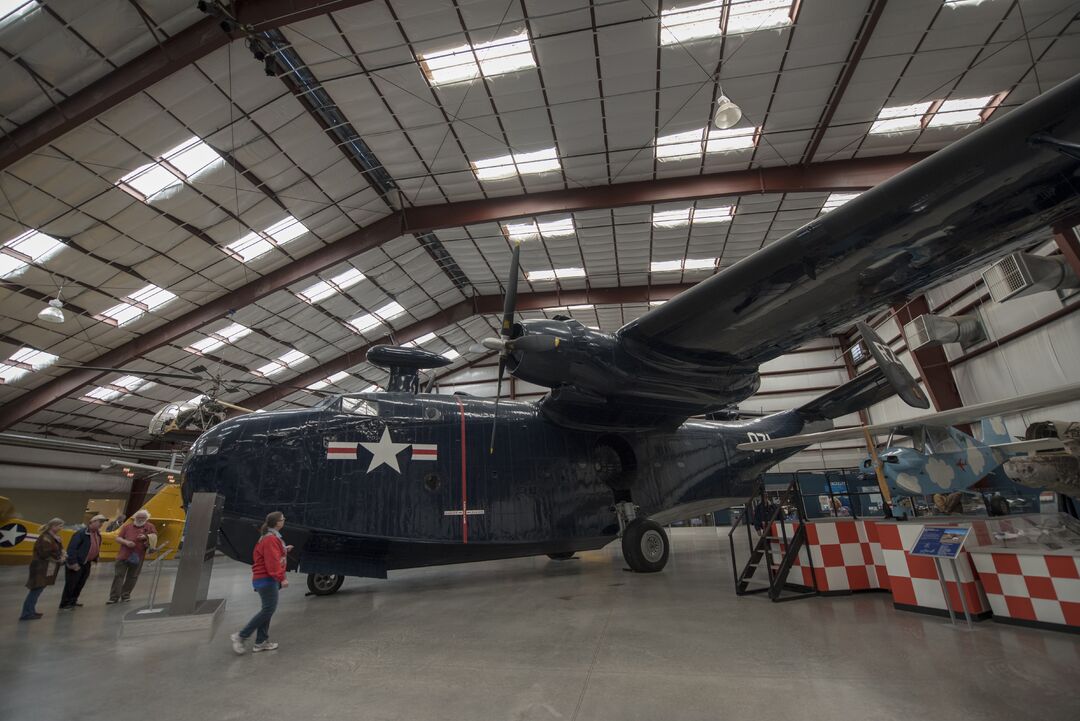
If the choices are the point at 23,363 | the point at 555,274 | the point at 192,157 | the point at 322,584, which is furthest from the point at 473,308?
the point at 23,363

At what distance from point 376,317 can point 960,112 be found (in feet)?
70.8

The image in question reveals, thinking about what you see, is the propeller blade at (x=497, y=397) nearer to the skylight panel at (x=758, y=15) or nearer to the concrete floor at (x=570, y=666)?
the concrete floor at (x=570, y=666)

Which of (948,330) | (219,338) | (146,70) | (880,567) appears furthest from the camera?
(219,338)

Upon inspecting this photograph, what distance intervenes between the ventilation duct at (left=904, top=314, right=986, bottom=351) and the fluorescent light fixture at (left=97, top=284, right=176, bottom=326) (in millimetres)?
25733

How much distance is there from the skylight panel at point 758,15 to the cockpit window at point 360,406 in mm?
10705

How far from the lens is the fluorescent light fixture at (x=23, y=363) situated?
54.3 feet

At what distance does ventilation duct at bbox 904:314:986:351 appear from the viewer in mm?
15555

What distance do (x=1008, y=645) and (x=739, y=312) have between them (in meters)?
4.18

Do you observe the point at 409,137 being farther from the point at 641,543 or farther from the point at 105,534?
the point at 105,534

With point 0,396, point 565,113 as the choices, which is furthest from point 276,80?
point 0,396

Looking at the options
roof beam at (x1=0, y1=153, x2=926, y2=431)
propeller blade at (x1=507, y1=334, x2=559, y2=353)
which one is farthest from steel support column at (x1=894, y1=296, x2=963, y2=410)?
propeller blade at (x1=507, y1=334, x2=559, y2=353)

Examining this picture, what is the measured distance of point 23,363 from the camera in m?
17.0

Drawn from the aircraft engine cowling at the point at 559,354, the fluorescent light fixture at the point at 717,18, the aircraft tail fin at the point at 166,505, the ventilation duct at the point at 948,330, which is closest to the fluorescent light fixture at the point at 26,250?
the aircraft tail fin at the point at 166,505

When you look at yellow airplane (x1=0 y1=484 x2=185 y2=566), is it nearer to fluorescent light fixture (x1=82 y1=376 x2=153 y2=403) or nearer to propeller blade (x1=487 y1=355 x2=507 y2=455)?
fluorescent light fixture (x1=82 y1=376 x2=153 y2=403)
